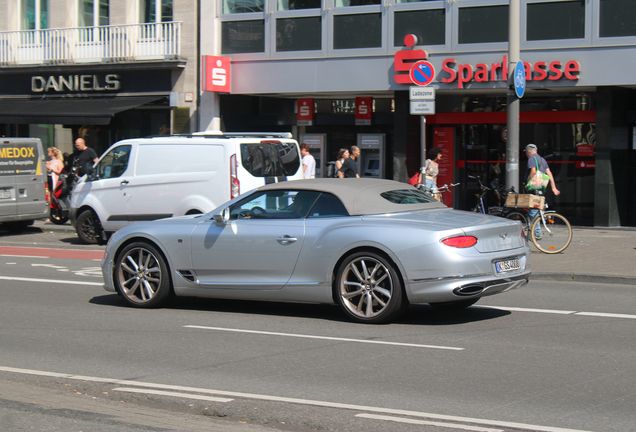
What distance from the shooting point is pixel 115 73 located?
22953 mm

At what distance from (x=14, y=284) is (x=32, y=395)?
593cm

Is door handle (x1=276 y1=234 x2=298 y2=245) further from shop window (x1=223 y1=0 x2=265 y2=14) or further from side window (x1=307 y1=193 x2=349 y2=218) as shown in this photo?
shop window (x1=223 y1=0 x2=265 y2=14)

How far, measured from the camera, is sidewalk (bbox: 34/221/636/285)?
10977 millimetres

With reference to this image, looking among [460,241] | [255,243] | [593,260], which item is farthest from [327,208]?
[593,260]

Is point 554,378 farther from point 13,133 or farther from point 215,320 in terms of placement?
point 13,133

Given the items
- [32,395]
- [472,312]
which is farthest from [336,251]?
[32,395]

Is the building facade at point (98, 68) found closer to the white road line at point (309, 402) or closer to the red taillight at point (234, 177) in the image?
the red taillight at point (234, 177)

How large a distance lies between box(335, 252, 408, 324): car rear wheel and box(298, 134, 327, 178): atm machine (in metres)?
14.5

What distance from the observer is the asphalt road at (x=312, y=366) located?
→ 4.75 m

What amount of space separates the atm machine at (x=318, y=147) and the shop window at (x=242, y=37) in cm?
287

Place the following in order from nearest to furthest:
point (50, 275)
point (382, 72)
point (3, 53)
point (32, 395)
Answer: point (32, 395) < point (50, 275) < point (382, 72) < point (3, 53)

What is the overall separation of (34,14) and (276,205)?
779 inches

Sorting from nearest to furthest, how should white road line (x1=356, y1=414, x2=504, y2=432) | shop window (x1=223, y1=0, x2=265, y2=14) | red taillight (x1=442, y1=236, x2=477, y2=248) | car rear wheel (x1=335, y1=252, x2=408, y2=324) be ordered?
white road line (x1=356, y1=414, x2=504, y2=432)
red taillight (x1=442, y1=236, x2=477, y2=248)
car rear wheel (x1=335, y1=252, x2=408, y2=324)
shop window (x1=223, y1=0, x2=265, y2=14)

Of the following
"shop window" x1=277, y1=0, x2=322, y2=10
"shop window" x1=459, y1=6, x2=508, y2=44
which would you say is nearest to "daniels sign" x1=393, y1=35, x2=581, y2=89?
"shop window" x1=459, y1=6, x2=508, y2=44
